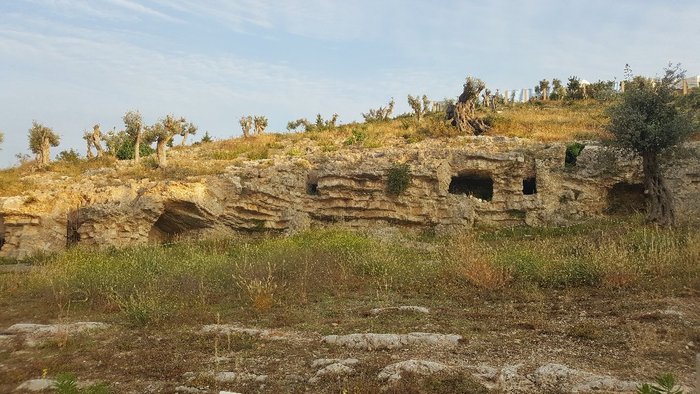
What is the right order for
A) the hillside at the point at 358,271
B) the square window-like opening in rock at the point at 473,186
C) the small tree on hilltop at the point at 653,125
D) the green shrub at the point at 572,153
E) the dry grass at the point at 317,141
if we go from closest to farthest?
the hillside at the point at 358,271, the small tree on hilltop at the point at 653,125, the green shrub at the point at 572,153, the dry grass at the point at 317,141, the square window-like opening in rock at the point at 473,186

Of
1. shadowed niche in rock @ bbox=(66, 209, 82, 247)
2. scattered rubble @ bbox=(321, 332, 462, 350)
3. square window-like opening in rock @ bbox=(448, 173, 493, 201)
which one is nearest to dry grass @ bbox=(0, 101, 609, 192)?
shadowed niche in rock @ bbox=(66, 209, 82, 247)

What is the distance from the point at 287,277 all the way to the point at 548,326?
586 cm

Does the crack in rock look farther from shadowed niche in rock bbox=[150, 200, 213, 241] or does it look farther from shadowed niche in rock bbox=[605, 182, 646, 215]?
shadowed niche in rock bbox=[605, 182, 646, 215]

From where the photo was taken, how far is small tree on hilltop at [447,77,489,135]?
1016 inches

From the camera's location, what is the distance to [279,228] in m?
20.5

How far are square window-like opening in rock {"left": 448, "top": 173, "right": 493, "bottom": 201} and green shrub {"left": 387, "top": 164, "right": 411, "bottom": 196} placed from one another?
121 inches

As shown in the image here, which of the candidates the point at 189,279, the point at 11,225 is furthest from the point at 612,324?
the point at 11,225

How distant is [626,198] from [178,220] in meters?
18.8

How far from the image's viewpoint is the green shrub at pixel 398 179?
64.9 ft

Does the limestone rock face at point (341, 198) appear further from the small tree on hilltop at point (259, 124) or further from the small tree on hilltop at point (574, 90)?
the small tree on hilltop at point (574, 90)

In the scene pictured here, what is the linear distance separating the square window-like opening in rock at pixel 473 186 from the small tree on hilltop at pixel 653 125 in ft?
21.8

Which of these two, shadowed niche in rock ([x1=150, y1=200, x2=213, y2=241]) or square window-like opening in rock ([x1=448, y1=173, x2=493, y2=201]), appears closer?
shadowed niche in rock ([x1=150, y1=200, x2=213, y2=241])

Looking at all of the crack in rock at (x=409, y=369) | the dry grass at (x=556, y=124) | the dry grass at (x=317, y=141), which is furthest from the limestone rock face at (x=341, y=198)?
the crack in rock at (x=409, y=369)

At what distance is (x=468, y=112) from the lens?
26656 millimetres
